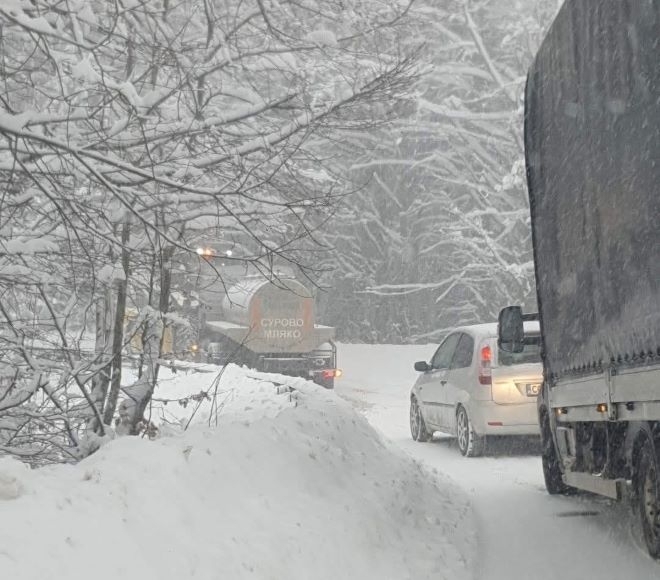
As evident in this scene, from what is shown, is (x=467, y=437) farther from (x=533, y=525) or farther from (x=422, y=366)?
(x=533, y=525)

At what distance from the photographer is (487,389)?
11336mm

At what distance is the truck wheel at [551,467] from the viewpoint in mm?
8555

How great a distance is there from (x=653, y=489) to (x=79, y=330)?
489 cm

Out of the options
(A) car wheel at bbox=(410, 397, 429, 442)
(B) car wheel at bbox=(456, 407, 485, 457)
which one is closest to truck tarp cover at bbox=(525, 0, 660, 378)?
(B) car wheel at bbox=(456, 407, 485, 457)

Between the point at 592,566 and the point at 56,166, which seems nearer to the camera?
the point at 56,166

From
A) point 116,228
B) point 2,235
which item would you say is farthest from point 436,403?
point 2,235

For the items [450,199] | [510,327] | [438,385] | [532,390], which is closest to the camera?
[510,327]

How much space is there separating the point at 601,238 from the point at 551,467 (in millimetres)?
3655

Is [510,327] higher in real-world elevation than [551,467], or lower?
higher

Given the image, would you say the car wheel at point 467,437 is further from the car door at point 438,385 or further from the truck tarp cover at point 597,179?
A: the truck tarp cover at point 597,179

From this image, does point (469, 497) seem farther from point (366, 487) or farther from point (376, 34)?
point (376, 34)

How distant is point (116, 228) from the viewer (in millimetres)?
6773

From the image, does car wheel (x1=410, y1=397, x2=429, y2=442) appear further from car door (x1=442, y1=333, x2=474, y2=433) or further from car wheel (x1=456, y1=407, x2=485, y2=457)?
car wheel (x1=456, y1=407, x2=485, y2=457)

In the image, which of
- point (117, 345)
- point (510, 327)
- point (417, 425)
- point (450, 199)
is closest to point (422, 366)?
point (417, 425)
